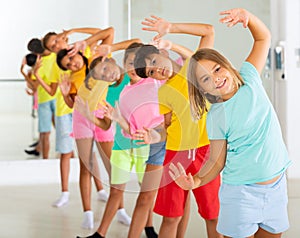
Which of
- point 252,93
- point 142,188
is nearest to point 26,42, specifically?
point 142,188

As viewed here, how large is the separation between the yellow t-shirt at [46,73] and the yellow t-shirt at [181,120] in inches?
70.9

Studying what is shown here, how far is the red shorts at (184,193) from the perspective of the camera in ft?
7.93

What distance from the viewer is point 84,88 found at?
2.96 meters

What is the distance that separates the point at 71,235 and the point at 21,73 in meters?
1.67

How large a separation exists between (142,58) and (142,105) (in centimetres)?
23

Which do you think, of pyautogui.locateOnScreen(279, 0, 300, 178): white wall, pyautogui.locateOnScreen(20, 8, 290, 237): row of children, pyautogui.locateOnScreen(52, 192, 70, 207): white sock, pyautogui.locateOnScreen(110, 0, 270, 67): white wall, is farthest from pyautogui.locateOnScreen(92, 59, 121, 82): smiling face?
pyautogui.locateOnScreen(279, 0, 300, 178): white wall

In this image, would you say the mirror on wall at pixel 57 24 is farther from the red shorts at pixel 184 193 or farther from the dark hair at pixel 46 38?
the red shorts at pixel 184 193

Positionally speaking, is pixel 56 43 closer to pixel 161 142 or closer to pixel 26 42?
pixel 26 42

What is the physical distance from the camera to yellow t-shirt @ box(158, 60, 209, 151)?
7.86ft

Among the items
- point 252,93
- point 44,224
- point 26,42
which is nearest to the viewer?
point 252,93

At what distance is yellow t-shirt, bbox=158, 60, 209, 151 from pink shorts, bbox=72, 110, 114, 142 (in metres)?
0.73

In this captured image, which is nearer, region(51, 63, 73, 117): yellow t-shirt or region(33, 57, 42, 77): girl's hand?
region(51, 63, 73, 117): yellow t-shirt

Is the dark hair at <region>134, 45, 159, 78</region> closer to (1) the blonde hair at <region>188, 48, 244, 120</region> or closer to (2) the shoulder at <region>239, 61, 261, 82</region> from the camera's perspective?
(1) the blonde hair at <region>188, 48, 244, 120</region>

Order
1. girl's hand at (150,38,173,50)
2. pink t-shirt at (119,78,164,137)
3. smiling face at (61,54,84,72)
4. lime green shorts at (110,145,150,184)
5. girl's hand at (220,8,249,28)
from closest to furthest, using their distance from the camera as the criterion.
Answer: girl's hand at (220,8,249,28), girl's hand at (150,38,173,50), pink t-shirt at (119,78,164,137), lime green shorts at (110,145,150,184), smiling face at (61,54,84,72)
